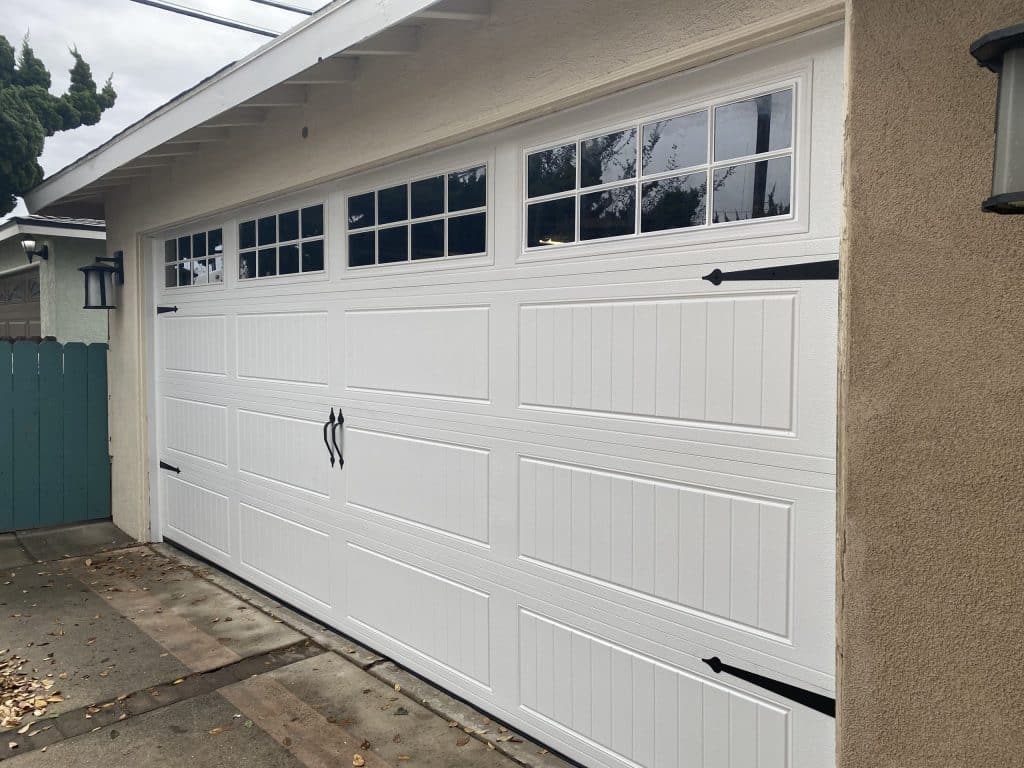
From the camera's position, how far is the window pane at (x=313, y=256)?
4.28 metres

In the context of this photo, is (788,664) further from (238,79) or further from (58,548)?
(58,548)

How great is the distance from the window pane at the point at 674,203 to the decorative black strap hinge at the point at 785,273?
0.68ft

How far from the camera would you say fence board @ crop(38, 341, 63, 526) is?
641 cm

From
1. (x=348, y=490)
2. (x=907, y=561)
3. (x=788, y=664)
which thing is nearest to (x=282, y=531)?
(x=348, y=490)

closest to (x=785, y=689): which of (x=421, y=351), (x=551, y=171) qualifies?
(x=551, y=171)

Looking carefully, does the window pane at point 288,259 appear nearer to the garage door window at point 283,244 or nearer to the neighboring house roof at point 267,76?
the garage door window at point 283,244

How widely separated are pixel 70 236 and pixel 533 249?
7.90m

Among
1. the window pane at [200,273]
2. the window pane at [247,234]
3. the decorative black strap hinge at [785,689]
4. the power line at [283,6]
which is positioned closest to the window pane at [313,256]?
the window pane at [247,234]

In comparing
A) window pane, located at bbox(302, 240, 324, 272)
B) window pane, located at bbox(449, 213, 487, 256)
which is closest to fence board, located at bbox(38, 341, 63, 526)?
window pane, located at bbox(302, 240, 324, 272)

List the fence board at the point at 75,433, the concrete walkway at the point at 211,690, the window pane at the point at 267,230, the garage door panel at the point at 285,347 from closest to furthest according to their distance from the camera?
the concrete walkway at the point at 211,690, the garage door panel at the point at 285,347, the window pane at the point at 267,230, the fence board at the point at 75,433

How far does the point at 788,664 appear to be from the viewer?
220cm

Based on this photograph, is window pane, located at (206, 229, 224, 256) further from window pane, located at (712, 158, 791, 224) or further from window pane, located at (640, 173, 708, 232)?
window pane, located at (712, 158, 791, 224)

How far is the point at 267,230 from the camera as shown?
476 centimetres

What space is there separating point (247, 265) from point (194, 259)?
34.7 inches
